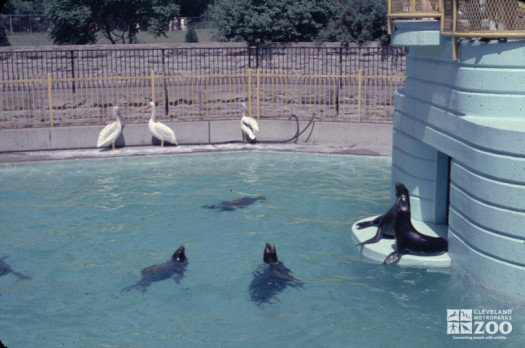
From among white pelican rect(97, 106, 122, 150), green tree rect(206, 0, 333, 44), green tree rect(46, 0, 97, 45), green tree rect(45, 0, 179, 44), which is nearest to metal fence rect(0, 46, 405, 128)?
green tree rect(206, 0, 333, 44)

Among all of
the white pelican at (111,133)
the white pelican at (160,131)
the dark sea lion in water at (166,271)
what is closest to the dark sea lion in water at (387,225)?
the dark sea lion in water at (166,271)

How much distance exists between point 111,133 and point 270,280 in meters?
11.0

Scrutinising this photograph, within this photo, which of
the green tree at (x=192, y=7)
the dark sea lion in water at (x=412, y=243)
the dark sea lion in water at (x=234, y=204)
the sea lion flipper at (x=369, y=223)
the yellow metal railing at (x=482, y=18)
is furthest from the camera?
the green tree at (x=192, y=7)

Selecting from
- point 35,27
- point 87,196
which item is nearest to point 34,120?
point 87,196

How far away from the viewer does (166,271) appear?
393 inches

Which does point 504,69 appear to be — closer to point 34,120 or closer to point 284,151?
point 284,151

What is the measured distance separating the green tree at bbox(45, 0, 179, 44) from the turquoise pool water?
15957mm

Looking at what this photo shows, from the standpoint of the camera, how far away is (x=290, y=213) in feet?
44.0

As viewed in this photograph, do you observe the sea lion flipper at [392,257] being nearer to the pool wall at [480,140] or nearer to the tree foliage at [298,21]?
the pool wall at [480,140]

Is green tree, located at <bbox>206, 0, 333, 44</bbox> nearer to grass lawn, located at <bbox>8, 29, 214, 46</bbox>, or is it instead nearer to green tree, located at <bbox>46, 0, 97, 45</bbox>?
green tree, located at <bbox>46, 0, 97, 45</bbox>

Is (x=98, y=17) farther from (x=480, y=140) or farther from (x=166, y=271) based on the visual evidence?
(x=480, y=140)

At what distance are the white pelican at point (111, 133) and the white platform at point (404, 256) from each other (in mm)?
9442

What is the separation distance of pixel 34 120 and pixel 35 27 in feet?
120

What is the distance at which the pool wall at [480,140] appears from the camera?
325 inches
